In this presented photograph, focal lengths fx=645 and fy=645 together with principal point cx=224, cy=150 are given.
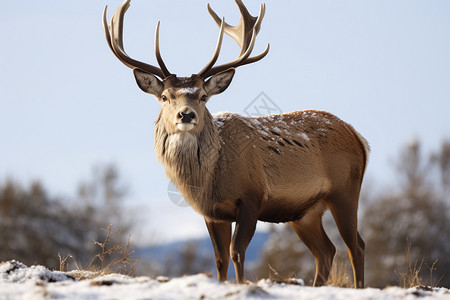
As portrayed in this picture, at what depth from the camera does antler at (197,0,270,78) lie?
809 cm

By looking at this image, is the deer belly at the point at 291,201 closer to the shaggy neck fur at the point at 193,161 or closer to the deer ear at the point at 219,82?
the shaggy neck fur at the point at 193,161

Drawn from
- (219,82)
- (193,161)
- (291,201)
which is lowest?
(291,201)

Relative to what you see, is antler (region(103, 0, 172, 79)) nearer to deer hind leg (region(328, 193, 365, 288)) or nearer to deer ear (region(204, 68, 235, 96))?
deer ear (region(204, 68, 235, 96))

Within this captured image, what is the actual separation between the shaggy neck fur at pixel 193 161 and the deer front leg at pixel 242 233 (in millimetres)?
397

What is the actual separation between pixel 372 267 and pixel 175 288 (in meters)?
27.1

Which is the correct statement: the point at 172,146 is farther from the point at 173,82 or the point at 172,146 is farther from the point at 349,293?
the point at 349,293

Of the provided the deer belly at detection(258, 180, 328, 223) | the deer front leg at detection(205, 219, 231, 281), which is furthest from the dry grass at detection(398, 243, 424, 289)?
the deer front leg at detection(205, 219, 231, 281)

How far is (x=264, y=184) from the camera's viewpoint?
7.68 m

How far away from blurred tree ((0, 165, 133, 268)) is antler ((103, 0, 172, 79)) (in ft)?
60.5

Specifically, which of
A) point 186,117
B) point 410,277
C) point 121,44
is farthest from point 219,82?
point 410,277

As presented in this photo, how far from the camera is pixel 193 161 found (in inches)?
298

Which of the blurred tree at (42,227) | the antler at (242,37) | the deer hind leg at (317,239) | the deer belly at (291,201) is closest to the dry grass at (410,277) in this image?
the deer hind leg at (317,239)

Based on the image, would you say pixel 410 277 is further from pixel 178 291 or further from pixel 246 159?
pixel 178 291

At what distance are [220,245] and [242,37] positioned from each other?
119 inches
